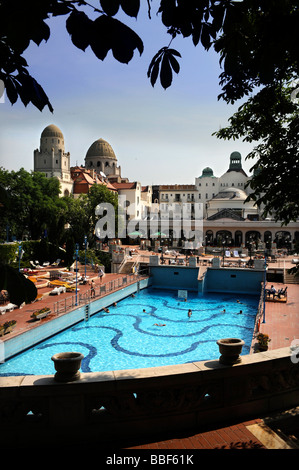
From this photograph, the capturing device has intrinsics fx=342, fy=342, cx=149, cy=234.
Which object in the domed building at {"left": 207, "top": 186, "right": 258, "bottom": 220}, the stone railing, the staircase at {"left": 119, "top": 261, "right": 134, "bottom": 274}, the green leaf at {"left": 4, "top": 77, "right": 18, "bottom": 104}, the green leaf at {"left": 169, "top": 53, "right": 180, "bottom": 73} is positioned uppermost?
the domed building at {"left": 207, "top": 186, "right": 258, "bottom": 220}

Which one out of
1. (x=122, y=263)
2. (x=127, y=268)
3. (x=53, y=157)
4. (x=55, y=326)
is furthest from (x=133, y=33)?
(x=53, y=157)

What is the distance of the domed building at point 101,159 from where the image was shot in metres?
89.2

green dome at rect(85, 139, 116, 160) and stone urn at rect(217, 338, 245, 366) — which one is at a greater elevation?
green dome at rect(85, 139, 116, 160)

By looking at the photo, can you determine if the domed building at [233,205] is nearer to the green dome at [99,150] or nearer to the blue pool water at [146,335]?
the green dome at [99,150]

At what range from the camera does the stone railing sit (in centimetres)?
434

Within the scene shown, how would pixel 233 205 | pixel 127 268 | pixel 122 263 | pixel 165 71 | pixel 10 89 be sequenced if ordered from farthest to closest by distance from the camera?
pixel 233 205
pixel 122 263
pixel 127 268
pixel 10 89
pixel 165 71

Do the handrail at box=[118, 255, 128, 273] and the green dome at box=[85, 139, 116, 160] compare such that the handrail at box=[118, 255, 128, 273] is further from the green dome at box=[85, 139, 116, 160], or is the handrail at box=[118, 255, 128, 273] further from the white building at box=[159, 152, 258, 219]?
the green dome at box=[85, 139, 116, 160]

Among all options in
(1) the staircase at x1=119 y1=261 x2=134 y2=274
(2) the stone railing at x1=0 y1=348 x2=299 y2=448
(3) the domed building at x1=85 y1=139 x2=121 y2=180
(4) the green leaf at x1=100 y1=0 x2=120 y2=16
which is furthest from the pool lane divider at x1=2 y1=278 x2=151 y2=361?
(3) the domed building at x1=85 y1=139 x2=121 y2=180

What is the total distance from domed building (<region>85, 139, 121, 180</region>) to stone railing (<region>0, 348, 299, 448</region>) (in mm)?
85772

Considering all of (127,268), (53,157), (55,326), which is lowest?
(55,326)

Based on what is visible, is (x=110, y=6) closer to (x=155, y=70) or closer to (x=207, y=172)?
(x=155, y=70)

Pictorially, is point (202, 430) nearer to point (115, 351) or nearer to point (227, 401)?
point (227, 401)

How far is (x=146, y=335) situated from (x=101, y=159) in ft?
242

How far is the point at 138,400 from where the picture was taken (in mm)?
4648
